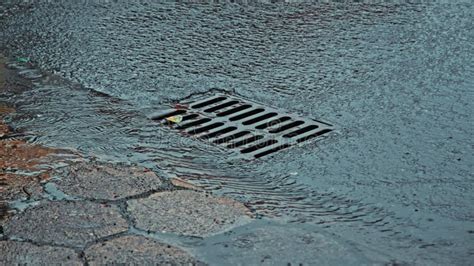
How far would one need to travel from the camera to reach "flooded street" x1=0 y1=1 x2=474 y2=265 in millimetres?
3807

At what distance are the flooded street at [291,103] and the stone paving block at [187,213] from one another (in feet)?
0.23

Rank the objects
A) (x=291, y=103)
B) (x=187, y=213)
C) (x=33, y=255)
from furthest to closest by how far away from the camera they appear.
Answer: (x=291, y=103) → (x=187, y=213) → (x=33, y=255)

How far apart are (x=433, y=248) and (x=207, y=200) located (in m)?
1.08

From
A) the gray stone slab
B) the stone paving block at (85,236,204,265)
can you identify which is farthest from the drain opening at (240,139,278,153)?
the stone paving block at (85,236,204,265)

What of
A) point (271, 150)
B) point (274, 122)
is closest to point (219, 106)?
point (274, 122)

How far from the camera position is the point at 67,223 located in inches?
151

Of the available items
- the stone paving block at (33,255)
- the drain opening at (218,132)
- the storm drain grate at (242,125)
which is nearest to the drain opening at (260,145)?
the storm drain grate at (242,125)

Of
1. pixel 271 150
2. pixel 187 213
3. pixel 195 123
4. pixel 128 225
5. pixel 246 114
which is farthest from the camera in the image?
pixel 246 114

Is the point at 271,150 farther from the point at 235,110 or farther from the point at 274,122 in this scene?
the point at 235,110

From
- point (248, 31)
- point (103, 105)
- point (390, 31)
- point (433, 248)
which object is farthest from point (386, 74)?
point (433, 248)

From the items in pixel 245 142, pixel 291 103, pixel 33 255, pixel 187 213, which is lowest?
pixel 33 255

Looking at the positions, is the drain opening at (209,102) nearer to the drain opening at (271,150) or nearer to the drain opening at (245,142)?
the drain opening at (245,142)

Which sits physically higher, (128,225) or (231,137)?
(231,137)

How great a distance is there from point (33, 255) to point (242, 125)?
1.75 metres
